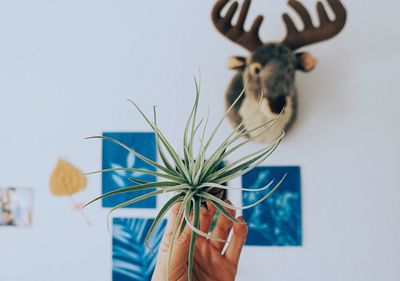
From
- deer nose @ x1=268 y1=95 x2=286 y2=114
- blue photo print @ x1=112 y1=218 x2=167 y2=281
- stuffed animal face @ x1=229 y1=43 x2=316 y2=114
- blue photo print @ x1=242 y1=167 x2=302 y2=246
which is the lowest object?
blue photo print @ x1=112 y1=218 x2=167 y2=281

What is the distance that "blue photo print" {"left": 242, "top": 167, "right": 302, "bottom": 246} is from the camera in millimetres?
1609

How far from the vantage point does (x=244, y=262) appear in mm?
1627

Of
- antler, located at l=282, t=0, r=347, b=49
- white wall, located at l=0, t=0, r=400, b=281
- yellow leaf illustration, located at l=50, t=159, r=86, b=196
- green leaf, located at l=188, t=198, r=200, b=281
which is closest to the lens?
green leaf, located at l=188, t=198, r=200, b=281

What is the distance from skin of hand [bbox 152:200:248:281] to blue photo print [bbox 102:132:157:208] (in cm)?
109

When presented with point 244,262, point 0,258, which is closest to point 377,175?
point 244,262

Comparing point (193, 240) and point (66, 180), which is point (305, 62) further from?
point (193, 240)

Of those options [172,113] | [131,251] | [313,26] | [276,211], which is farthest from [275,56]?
[131,251]

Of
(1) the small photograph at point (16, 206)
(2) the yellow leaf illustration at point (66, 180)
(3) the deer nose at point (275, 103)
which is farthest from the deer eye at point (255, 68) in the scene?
(1) the small photograph at point (16, 206)

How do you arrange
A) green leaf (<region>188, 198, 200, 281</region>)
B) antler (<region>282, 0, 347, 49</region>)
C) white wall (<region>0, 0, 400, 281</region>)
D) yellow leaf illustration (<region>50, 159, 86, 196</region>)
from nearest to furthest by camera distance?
green leaf (<region>188, 198, 200, 281</region>) → antler (<region>282, 0, 347, 49</region>) → white wall (<region>0, 0, 400, 281</region>) → yellow leaf illustration (<region>50, 159, 86, 196</region>)

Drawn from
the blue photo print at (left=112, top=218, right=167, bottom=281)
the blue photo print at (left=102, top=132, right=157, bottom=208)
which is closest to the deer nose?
the blue photo print at (left=102, top=132, right=157, bottom=208)

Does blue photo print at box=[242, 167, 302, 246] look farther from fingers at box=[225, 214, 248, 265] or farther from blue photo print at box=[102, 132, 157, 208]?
fingers at box=[225, 214, 248, 265]

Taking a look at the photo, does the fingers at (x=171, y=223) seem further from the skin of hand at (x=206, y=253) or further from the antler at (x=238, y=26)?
the antler at (x=238, y=26)

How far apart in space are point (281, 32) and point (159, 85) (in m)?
0.48

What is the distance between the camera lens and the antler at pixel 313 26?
145 centimetres
